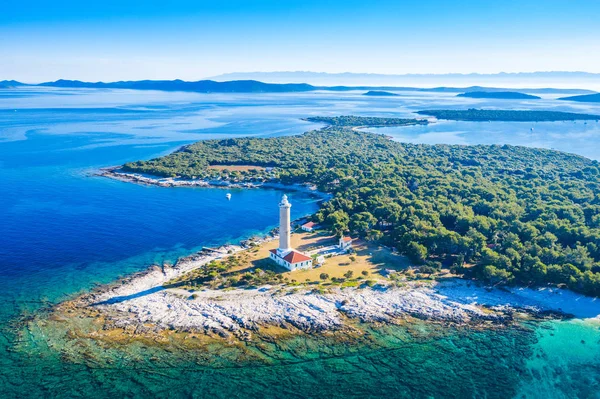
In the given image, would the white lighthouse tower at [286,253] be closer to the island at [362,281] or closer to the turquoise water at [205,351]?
the island at [362,281]

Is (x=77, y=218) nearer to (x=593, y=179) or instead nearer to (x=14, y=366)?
(x=14, y=366)

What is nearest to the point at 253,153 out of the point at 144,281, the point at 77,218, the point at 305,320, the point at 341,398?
the point at 77,218

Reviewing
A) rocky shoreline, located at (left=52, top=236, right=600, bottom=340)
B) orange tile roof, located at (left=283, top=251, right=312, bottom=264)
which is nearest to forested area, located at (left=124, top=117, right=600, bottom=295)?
rocky shoreline, located at (left=52, top=236, right=600, bottom=340)

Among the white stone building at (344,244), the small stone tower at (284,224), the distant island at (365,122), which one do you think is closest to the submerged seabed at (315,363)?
the small stone tower at (284,224)

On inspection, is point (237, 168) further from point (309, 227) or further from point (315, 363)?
point (315, 363)

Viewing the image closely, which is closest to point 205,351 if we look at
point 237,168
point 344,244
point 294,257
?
point 294,257

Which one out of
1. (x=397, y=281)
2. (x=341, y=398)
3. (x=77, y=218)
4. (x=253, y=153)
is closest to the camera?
(x=341, y=398)
